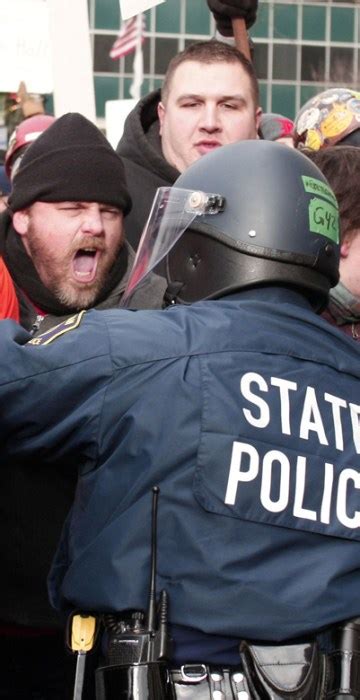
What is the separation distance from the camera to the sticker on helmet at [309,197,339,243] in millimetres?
3838

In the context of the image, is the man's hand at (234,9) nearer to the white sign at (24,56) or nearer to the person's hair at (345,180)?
the person's hair at (345,180)

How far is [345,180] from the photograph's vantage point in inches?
191

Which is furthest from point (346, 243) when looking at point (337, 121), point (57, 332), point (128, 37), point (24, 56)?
point (128, 37)

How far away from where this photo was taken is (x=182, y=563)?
346 cm

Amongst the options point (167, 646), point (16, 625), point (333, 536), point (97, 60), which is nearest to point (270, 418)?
point (333, 536)

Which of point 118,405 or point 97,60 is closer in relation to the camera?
point 118,405

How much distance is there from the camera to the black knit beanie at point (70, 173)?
199 inches

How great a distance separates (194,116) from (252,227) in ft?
7.79

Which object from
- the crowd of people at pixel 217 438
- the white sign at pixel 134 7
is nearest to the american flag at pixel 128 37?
the white sign at pixel 134 7

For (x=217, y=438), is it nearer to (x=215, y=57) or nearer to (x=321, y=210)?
(x=321, y=210)

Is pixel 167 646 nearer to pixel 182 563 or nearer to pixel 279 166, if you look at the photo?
pixel 182 563

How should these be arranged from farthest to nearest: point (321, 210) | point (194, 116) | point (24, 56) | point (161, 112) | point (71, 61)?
point (24, 56) → point (71, 61) → point (161, 112) → point (194, 116) → point (321, 210)

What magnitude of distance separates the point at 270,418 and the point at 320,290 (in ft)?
1.57

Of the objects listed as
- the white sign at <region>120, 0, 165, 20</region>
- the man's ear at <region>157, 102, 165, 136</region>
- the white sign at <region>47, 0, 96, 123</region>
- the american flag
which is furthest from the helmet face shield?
the american flag
